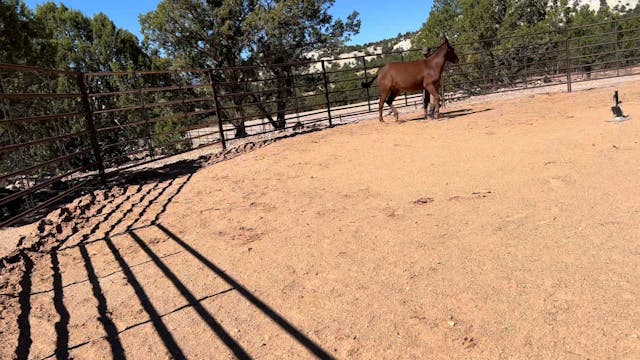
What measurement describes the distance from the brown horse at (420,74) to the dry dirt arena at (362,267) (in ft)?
13.3

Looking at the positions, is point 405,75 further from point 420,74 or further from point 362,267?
point 362,267

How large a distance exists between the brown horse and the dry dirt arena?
13.3 ft

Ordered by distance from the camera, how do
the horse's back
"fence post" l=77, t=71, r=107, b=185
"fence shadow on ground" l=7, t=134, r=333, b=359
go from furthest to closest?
the horse's back < "fence post" l=77, t=71, r=107, b=185 < "fence shadow on ground" l=7, t=134, r=333, b=359

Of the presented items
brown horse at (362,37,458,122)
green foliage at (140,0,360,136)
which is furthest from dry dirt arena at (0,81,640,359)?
green foliage at (140,0,360,136)

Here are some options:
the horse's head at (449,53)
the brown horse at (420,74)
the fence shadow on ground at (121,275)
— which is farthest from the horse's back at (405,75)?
the fence shadow on ground at (121,275)

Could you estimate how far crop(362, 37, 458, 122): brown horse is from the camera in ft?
29.4

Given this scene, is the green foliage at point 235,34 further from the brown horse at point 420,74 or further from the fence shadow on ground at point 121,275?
the fence shadow on ground at point 121,275

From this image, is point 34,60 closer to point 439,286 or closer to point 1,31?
point 1,31

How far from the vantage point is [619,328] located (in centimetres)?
183

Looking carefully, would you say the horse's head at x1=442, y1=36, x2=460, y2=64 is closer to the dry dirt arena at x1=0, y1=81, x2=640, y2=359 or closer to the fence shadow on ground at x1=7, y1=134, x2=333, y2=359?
the dry dirt arena at x1=0, y1=81, x2=640, y2=359

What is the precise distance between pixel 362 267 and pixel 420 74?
7278 mm

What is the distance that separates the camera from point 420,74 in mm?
9102

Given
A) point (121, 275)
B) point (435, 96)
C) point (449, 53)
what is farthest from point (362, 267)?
point (449, 53)

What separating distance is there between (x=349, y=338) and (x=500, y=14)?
68.9ft
